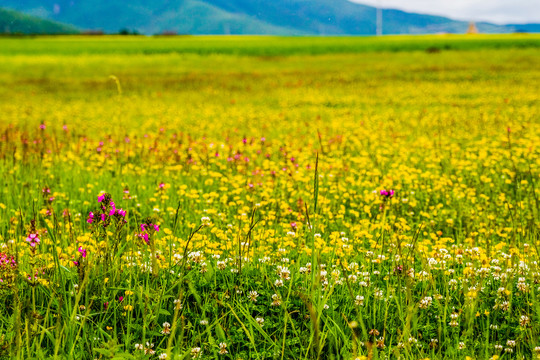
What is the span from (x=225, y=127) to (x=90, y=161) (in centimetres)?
516

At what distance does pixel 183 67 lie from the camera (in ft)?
111

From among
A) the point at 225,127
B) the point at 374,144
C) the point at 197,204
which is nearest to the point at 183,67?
the point at 225,127

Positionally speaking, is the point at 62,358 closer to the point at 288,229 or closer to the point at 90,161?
the point at 288,229

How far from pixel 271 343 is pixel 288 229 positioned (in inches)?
96.5

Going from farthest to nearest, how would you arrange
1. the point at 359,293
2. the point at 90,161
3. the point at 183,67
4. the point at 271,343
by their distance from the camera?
the point at 183,67
the point at 90,161
the point at 359,293
the point at 271,343

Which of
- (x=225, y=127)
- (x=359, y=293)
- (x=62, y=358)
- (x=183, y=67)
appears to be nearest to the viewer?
(x=62, y=358)

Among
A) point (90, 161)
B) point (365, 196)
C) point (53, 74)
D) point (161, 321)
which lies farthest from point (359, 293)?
point (53, 74)

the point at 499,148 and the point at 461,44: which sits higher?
the point at 461,44

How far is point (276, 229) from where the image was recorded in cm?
502

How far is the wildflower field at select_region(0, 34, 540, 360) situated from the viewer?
2941 mm

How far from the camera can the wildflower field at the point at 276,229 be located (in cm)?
294

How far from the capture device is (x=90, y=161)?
8.71 metres

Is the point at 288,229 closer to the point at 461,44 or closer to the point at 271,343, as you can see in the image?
the point at 271,343

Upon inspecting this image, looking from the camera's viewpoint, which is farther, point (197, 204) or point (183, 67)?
point (183, 67)
